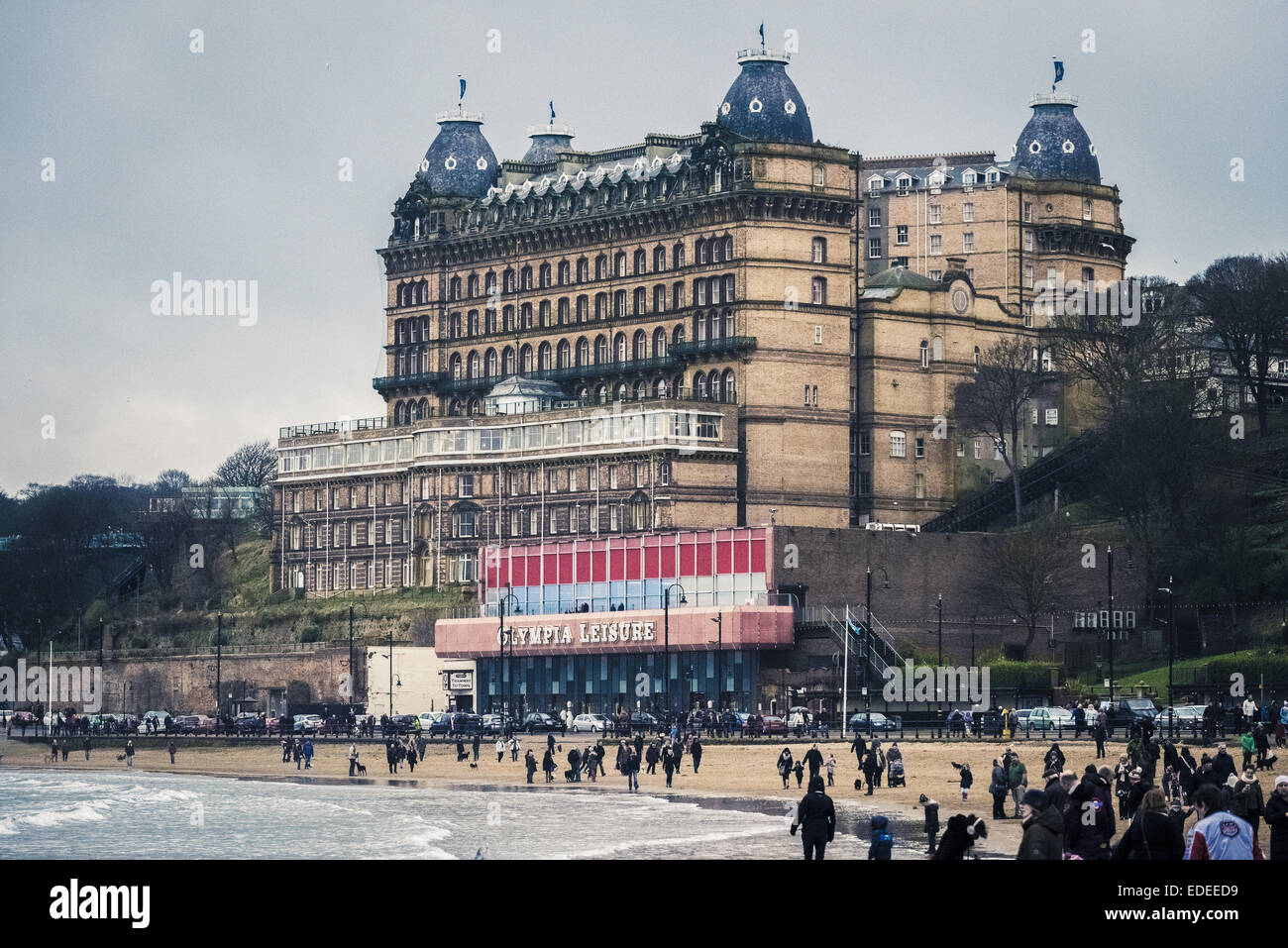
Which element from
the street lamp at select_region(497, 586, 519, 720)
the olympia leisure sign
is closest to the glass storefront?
the street lamp at select_region(497, 586, 519, 720)

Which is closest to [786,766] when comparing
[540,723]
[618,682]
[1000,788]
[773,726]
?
[1000,788]

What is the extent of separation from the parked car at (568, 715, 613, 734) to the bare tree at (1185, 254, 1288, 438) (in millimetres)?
37948

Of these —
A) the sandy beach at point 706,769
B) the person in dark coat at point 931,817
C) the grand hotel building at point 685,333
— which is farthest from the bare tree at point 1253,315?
the person in dark coat at point 931,817

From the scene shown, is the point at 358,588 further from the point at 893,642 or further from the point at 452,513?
the point at 893,642

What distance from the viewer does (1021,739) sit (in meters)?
83.9

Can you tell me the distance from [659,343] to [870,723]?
181ft

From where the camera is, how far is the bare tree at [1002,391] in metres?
135

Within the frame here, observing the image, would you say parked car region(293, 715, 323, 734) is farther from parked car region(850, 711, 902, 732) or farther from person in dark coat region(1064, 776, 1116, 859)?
person in dark coat region(1064, 776, 1116, 859)

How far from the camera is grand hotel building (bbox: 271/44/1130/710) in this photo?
443 feet

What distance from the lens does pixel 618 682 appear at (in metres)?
123

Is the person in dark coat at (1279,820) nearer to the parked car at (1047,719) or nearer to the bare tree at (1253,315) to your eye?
the parked car at (1047,719)

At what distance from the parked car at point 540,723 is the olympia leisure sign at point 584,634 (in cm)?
566

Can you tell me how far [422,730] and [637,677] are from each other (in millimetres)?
12706

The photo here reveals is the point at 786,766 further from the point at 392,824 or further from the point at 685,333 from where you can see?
the point at 685,333
